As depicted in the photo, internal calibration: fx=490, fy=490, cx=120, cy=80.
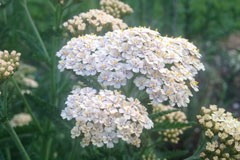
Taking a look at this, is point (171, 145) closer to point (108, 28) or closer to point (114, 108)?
point (108, 28)

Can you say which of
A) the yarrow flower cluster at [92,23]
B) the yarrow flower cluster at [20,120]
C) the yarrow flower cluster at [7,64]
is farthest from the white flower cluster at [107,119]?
the yarrow flower cluster at [20,120]

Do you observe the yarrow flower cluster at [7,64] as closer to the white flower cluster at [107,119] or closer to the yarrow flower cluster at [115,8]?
the white flower cluster at [107,119]

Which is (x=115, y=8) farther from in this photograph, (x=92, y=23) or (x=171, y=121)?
(x=171, y=121)

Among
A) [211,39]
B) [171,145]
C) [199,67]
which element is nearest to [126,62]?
[199,67]

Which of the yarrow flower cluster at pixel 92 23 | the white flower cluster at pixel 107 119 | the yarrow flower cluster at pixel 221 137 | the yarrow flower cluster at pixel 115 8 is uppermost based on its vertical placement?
the yarrow flower cluster at pixel 115 8

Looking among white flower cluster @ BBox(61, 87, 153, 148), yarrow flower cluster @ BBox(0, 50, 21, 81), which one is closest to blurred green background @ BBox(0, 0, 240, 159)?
yarrow flower cluster @ BBox(0, 50, 21, 81)

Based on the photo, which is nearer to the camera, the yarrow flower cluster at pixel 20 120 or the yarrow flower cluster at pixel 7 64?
the yarrow flower cluster at pixel 7 64
